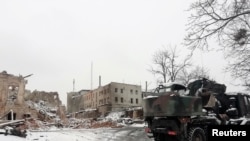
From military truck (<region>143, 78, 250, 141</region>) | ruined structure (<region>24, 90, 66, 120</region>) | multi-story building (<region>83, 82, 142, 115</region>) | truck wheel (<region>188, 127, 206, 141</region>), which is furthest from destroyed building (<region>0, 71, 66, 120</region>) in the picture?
multi-story building (<region>83, 82, 142, 115</region>)

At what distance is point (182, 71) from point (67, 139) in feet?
115

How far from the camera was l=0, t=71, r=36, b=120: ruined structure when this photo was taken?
37.7 metres

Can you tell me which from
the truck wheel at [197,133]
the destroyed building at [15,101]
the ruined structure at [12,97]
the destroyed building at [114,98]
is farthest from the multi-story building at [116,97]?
the truck wheel at [197,133]

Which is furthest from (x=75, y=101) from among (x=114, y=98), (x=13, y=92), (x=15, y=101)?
(x=15, y=101)

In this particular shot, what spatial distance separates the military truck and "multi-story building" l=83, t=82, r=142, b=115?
185 feet

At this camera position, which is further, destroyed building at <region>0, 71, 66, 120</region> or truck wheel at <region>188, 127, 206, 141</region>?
destroyed building at <region>0, 71, 66, 120</region>

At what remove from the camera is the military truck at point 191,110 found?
15273mm

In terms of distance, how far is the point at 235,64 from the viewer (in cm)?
1504

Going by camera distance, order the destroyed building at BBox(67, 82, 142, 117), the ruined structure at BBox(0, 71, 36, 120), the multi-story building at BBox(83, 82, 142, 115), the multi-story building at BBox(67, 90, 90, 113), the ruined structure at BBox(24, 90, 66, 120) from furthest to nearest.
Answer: the multi-story building at BBox(67, 90, 90, 113)
the multi-story building at BBox(83, 82, 142, 115)
the destroyed building at BBox(67, 82, 142, 117)
the ruined structure at BBox(24, 90, 66, 120)
the ruined structure at BBox(0, 71, 36, 120)

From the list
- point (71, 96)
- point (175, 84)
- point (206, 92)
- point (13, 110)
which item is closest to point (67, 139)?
point (175, 84)

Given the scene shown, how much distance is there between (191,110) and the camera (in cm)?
1550

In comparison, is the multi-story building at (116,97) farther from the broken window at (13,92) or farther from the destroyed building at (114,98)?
the broken window at (13,92)

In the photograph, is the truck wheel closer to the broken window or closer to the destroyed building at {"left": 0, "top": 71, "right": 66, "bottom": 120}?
the destroyed building at {"left": 0, "top": 71, "right": 66, "bottom": 120}

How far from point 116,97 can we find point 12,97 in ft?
128
